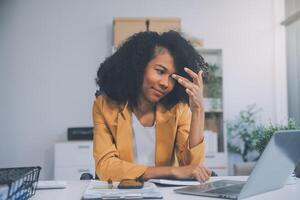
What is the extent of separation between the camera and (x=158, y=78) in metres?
1.83

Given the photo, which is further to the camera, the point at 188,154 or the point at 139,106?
the point at 139,106

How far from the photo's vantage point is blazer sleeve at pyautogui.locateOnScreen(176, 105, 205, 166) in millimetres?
1727

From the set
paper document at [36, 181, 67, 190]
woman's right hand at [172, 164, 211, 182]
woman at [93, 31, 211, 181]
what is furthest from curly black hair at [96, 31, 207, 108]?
paper document at [36, 181, 67, 190]

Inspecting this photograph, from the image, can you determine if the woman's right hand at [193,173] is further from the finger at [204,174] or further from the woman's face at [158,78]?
the woman's face at [158,78]

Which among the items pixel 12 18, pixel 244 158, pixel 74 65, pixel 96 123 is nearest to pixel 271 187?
pixel 96 123

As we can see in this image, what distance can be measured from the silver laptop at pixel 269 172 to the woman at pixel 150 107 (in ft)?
1.60

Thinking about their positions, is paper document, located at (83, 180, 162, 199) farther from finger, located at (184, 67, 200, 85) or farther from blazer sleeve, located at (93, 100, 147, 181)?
finger, located at (184, 67, 200, 85)

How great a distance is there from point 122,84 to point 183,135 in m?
0.39

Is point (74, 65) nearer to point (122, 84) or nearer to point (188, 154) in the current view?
point (122, 84)

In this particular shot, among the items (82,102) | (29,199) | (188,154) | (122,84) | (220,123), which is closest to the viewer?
(29,199)

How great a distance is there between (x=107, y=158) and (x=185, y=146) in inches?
14.9

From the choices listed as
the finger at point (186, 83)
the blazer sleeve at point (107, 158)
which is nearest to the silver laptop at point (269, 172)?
the blazer sleeve at point (107, 158)

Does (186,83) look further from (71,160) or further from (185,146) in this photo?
(71,160)

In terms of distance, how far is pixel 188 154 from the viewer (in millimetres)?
1749
